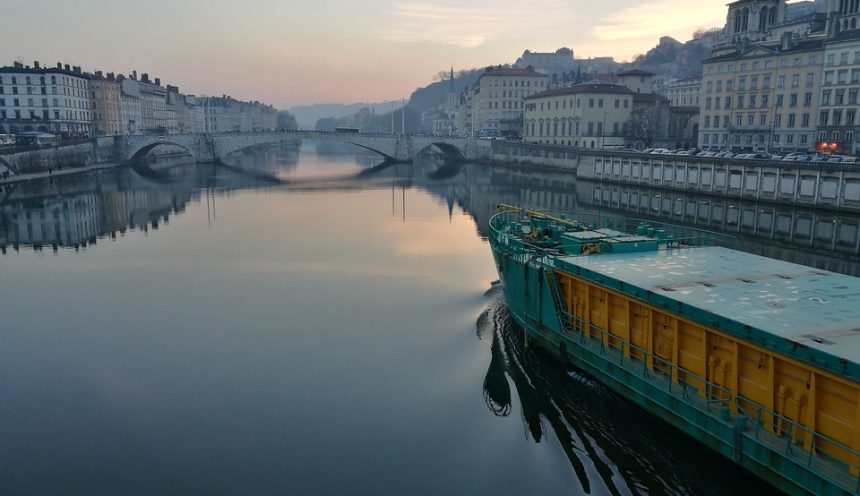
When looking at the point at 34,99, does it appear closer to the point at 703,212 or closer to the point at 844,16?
the point at 703,212

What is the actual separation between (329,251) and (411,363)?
17.0 meters

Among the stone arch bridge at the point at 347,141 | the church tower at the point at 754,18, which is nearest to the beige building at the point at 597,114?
the stone arch bridge at the point at 347,141

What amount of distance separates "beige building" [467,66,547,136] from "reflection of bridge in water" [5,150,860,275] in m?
39.3

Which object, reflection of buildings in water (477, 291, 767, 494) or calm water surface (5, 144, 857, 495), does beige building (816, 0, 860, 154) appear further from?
reflection of buildings in water (477, 291, 767, 494)

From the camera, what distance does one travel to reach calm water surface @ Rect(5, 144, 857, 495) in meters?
13.4

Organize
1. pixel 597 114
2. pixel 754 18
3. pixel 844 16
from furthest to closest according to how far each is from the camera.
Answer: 1. pixel 754 18
2. pixel 597 114
3. pixel 844 16

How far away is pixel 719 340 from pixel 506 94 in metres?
124

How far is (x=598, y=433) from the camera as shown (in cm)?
1481

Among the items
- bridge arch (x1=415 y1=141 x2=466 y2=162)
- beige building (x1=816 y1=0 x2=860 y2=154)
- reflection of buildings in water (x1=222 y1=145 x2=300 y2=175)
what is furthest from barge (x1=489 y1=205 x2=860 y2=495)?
bridge arch (x1=415 y1=141 x2=466 y2=162)

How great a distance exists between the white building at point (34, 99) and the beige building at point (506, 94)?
74903mm

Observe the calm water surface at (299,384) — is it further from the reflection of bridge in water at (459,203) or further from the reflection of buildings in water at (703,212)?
→ the reflection of bridge in water at (459,203)

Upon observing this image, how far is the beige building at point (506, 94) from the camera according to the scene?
130m

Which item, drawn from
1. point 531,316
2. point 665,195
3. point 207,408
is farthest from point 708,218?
point 207,408

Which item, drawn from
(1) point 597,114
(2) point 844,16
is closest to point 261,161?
(1) point 597,114
